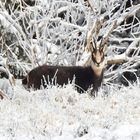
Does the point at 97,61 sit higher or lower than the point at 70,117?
lower

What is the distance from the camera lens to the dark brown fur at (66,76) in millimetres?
10498

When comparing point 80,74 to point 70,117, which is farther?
point 80,74

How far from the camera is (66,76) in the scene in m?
10.6

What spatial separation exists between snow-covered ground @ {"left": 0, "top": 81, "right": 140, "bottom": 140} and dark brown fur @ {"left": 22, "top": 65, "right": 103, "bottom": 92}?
1.42 m

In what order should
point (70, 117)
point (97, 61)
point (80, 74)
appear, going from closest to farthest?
point (70, 117)
point (97, 61)
point (80, 74)

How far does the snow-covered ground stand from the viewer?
263 inches

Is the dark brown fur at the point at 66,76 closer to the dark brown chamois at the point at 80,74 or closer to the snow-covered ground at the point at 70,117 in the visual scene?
the dark brown chamois at the point at 80,74

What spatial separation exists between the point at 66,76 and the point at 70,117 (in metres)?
3.24

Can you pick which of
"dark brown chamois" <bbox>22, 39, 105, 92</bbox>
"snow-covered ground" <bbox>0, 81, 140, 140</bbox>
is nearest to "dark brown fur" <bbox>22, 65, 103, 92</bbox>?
"dark brown chamois" <bbox>22, 39, 105, 92</bbox>

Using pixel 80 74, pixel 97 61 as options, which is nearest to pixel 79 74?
pixel 80 74

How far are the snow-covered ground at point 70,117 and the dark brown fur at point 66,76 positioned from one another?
142 centimetres

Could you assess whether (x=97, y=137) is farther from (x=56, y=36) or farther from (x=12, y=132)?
(x=56, y=36)

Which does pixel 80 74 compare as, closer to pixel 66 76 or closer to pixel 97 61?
pixel 66 76

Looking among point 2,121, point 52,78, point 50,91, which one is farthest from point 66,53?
point 2,121
